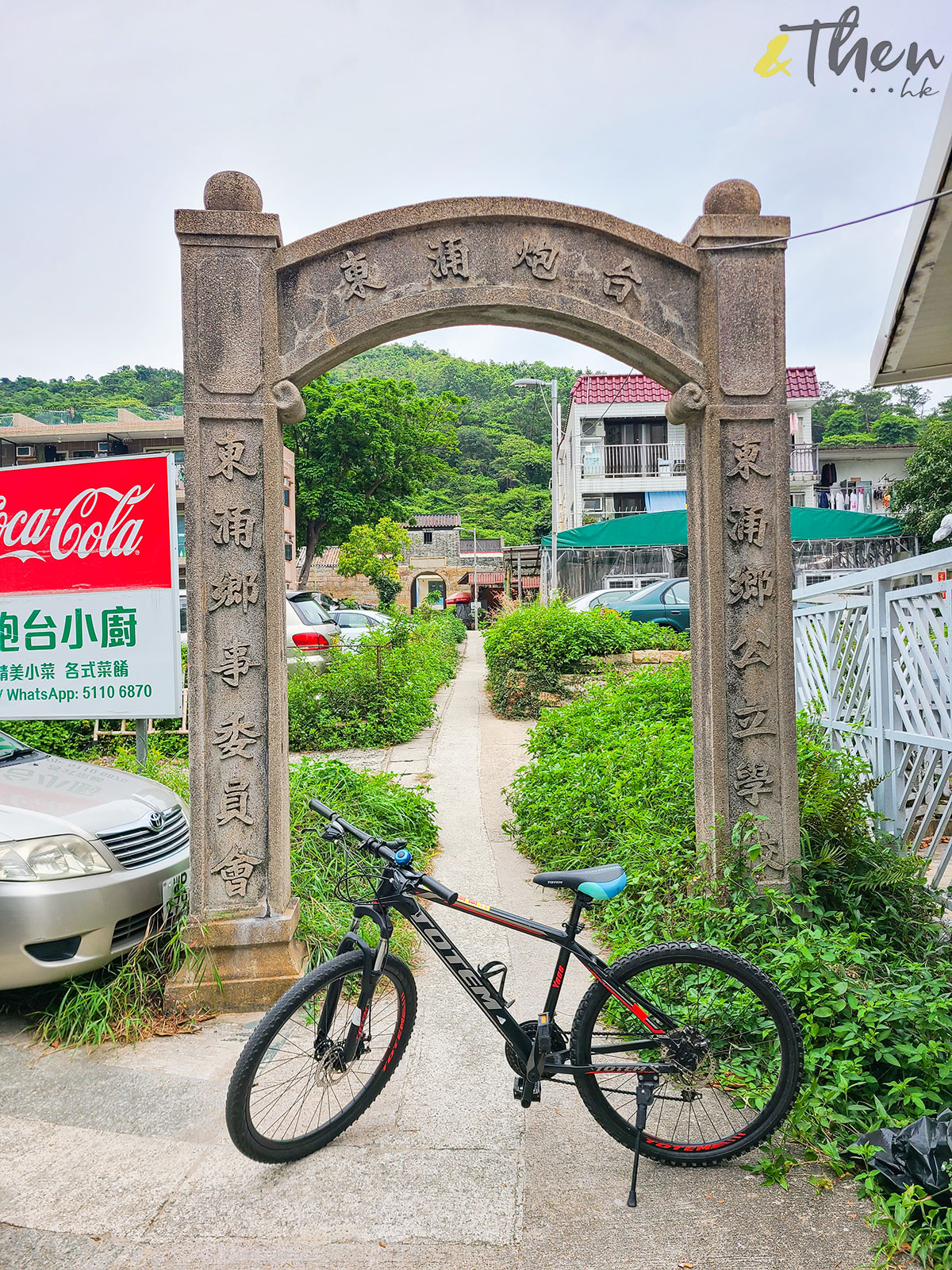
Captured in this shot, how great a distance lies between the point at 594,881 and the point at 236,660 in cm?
197

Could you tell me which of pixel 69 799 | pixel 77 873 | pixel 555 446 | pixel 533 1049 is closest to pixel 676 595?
pixel 555 446

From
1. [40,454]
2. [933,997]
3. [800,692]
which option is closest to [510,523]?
[40,454]

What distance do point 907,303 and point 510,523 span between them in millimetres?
47766

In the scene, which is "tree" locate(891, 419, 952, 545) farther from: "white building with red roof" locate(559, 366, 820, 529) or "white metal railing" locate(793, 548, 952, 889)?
"white metal railing" locate(793, 548, 952, 889)

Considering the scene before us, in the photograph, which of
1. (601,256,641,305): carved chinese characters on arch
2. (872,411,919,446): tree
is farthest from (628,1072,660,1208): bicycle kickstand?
(872,411,919,446): tree

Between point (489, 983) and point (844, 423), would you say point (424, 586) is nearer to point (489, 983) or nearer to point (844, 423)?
point (844, 423)

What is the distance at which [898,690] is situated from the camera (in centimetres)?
502

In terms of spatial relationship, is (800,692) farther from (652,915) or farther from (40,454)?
(40,454)

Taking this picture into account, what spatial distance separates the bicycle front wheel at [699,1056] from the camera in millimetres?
2754

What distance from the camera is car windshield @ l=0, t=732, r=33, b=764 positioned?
191 inches

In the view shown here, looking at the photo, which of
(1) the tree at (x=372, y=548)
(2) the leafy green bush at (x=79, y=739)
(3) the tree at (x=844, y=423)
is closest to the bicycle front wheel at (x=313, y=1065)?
(2) the leafy green bush at (x=79, y=739)

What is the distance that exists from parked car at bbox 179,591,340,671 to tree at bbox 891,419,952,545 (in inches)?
584

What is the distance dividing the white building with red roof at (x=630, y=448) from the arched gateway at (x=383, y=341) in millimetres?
23931

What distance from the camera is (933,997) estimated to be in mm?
3150
